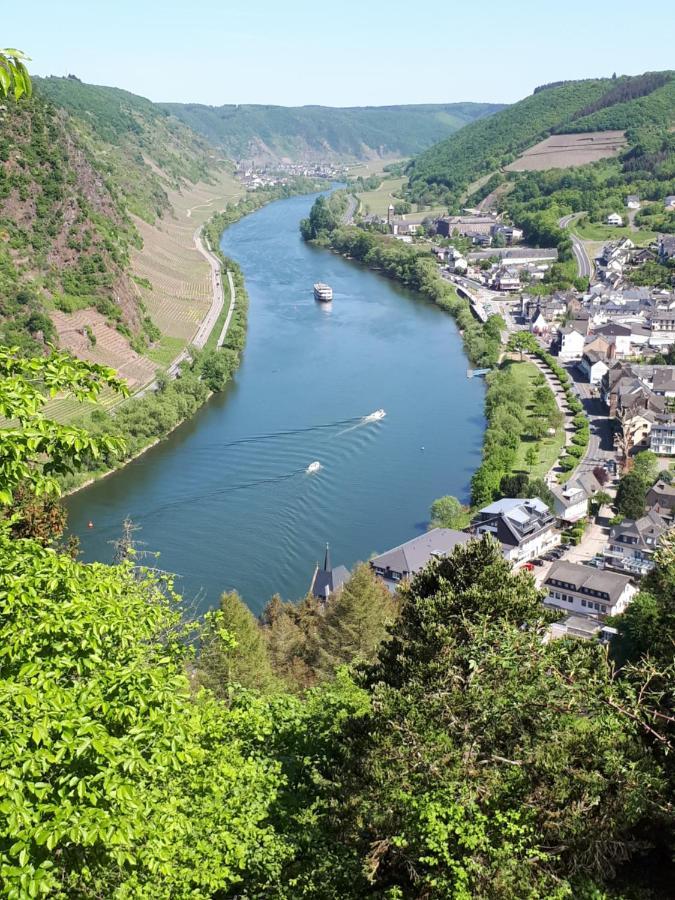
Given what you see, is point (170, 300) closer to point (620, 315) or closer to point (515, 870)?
point (620, 315)

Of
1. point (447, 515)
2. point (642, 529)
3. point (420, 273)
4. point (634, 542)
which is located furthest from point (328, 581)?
point (420, 273)

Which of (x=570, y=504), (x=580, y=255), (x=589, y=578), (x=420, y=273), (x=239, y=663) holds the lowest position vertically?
(x=589, y=578)

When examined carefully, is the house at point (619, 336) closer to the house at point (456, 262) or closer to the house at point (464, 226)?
the house at point (456, 262)

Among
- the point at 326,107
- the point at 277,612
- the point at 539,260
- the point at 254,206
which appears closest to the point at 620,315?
the point at 539,260

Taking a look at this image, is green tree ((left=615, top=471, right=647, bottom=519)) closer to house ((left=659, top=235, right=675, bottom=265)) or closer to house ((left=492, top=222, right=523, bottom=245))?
house ((left=659, top=235, right=675, bottom=265))

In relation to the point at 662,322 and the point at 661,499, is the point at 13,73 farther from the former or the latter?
the point at 662,322

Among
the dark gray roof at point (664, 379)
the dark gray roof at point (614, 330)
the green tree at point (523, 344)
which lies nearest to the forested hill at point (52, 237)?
the green tree at point (523, 344)

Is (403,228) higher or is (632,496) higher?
(403,228)
